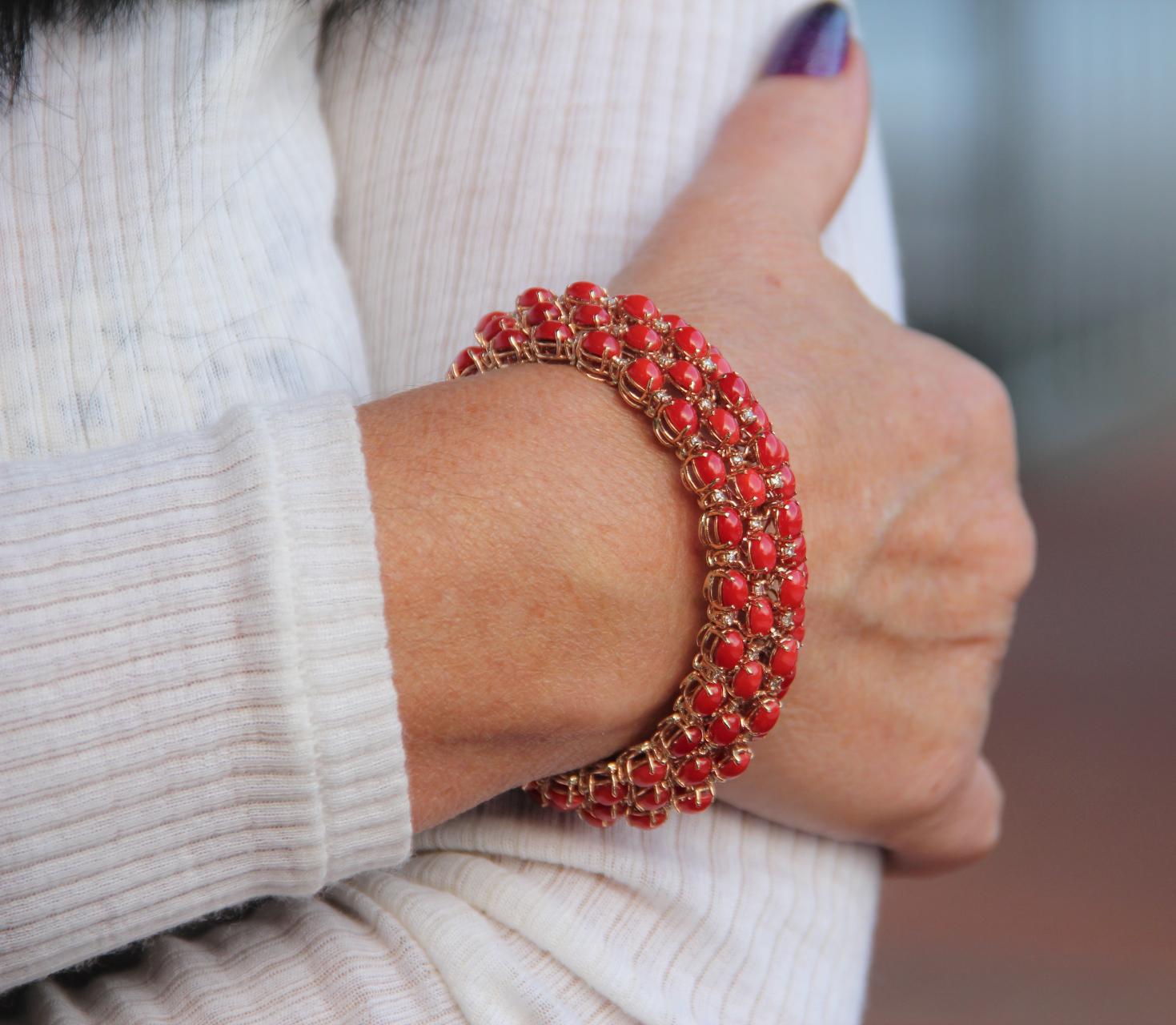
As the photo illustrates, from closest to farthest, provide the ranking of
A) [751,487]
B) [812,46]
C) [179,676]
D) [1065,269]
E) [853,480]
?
[179,676]
[751,487]
[853,480]
[812,46]
[1065,269]

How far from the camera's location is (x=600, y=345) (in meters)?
0.50

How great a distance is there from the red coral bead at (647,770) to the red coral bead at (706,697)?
30 mm

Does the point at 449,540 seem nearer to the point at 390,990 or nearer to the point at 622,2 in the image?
the point at 390,990

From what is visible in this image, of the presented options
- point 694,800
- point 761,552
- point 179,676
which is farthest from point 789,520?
point 179,676

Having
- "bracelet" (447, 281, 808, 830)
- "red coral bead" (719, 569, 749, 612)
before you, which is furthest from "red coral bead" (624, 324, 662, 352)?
"red coral bead" (719, 569, 749, 612)

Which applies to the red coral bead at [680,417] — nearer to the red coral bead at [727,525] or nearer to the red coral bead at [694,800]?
the red coral bead at [727,525]

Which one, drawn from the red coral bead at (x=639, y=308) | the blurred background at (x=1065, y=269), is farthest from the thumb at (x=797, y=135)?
the blurred background at (x=1065, y=269)

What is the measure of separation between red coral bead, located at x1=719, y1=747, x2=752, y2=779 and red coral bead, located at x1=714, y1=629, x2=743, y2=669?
1.7 inches

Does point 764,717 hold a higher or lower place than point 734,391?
lower

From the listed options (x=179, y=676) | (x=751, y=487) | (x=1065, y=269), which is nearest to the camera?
(x=179, y=676)

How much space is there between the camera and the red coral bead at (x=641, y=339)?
0.51 m

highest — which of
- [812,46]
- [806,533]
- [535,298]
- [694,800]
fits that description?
[812,46]

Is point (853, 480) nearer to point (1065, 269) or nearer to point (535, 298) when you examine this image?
point (535, 298)

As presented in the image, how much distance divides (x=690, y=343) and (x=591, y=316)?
45mm
